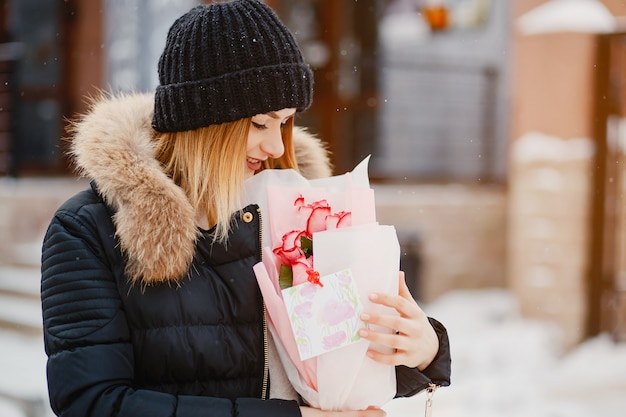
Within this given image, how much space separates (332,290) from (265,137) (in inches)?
14.9

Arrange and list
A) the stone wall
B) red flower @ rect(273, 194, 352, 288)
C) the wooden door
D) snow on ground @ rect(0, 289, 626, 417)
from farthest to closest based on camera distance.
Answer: the stone wall, the wooden door, snow on ground @ rect(0, 289, 626, 417), red flower @ rect(273, 194, 352, 288)

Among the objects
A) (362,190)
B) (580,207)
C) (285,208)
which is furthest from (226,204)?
(580,207)

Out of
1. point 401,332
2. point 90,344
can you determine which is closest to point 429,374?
point 401,332

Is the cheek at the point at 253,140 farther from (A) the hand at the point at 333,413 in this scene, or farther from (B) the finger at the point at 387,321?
(A) the hand at the point at 333,413

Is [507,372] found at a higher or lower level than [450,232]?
lower

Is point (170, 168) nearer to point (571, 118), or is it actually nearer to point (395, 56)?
point (571, 118)

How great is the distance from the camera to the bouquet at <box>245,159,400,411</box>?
1333 millimetres

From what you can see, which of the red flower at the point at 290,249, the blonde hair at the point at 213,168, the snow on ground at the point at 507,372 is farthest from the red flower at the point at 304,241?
the snow on ground at the point at 507,372

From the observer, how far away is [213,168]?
1455 mm

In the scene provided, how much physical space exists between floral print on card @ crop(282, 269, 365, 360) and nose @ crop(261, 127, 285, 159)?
31cm

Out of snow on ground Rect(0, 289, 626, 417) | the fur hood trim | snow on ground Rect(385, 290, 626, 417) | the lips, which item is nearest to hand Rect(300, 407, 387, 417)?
the fur hood trim

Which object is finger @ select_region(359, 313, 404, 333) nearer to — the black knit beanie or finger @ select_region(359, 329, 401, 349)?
finger @ select_region(359, 329, 401, 349)

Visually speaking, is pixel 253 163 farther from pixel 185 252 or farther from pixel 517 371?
pixel 517 371

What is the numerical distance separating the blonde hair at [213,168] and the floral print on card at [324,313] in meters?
0.21
